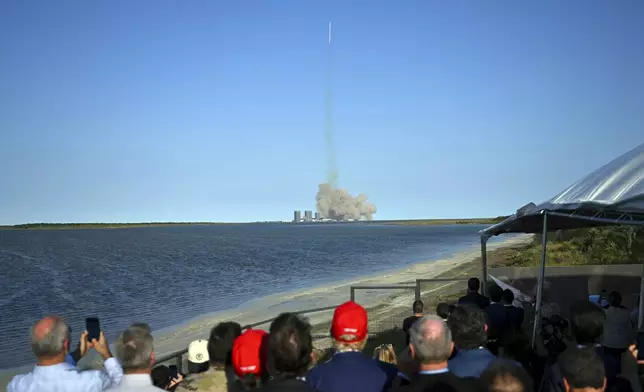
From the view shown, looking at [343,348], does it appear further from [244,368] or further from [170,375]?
[170,375]

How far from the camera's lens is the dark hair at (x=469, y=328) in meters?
3.99

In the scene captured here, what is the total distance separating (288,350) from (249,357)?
41 cm

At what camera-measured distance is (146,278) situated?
5131cm

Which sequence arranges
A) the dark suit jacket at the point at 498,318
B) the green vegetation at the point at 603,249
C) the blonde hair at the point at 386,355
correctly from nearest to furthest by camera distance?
the blonde hair at the point at 386,355 → the dark suit jacket at the point at 498,318 → the green vegetation at the point at 603,249

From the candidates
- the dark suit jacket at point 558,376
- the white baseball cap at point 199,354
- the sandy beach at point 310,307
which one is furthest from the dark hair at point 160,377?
the sandy beach at point 310,307

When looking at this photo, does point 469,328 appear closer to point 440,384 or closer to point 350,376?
point 440,384

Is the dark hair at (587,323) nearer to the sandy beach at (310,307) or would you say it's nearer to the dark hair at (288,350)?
the dark hair at (288,350)

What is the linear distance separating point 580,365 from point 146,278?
51.8 m

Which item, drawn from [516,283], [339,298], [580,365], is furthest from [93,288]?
[580,365]

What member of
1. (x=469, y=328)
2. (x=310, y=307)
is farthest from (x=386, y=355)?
(x=310, y=307)

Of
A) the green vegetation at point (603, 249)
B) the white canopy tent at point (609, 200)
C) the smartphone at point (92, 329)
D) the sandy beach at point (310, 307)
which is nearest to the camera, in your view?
the smartphone at point (92, 329)

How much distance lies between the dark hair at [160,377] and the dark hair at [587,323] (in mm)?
3327

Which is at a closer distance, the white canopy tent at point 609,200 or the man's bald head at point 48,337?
the man's bald head at point 48,337

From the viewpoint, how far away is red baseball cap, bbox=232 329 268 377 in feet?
11.8
